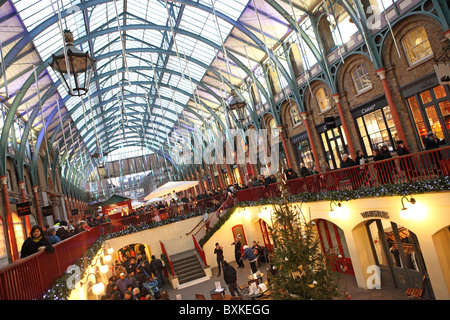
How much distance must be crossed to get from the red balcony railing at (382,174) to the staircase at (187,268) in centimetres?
720

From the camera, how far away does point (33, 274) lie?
5930mm

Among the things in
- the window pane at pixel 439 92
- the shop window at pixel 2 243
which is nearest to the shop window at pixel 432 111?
the window pane at pixel 439 92

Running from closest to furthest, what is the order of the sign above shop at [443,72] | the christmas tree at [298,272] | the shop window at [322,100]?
the christmas tree at [298,272]
the sign above shop at [443,72]
the shop window at [322,100]

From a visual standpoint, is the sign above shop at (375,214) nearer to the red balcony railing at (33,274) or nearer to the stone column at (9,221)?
the red balcony railing at (33,274)

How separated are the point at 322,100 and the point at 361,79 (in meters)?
3.51

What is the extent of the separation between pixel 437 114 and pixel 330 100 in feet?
22.2

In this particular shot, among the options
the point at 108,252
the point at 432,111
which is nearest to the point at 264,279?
the point at 108,252

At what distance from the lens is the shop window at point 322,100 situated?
20.2 m

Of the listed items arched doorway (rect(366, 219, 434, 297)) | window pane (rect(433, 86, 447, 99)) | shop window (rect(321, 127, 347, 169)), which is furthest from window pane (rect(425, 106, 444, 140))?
shop window (rect(321, 127, 347, 169))

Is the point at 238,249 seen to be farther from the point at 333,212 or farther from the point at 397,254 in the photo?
the point at 397,254

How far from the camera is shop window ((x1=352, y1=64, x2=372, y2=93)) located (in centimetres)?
1686

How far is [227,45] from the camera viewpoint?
25.4 metres

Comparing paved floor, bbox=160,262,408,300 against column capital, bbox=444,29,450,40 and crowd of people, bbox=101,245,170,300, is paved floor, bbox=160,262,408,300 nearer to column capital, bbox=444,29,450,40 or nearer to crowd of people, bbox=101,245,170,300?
crowd of people, bbox=101,245,170,300

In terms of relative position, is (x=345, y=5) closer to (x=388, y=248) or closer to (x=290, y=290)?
(x=388, y=248)
